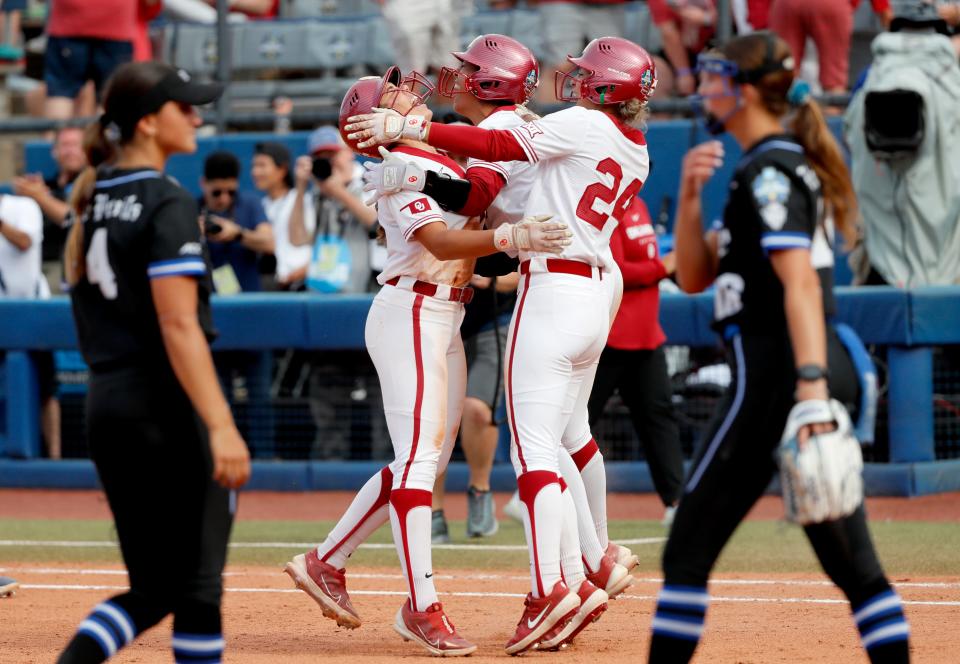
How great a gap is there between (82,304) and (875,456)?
24.7 feet

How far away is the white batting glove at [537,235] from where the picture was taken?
5.43m

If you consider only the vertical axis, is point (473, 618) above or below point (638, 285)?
below

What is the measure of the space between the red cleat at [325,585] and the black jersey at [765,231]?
2.35 m

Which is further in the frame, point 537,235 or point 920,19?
point 920,19

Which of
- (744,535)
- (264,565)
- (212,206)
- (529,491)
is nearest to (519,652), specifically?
(529,491)

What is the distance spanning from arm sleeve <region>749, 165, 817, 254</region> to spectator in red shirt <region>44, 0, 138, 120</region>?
10235 millimetres

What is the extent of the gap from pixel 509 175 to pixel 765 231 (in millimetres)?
1870

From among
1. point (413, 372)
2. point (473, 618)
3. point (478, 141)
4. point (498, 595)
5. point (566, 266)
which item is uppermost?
point (478, 141)

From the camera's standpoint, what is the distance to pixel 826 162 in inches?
173

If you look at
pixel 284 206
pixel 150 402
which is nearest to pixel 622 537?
pixel 284 206

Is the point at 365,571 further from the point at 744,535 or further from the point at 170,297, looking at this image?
the point at 170,297

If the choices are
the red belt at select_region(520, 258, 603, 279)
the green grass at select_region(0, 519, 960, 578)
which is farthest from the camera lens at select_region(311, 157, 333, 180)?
the red belt at select_region(520, 258, 603, 279)

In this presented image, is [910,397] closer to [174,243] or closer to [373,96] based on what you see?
[373,96]

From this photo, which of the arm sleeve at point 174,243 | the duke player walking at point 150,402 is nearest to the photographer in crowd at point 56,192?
the duke player walking at point 150,402
